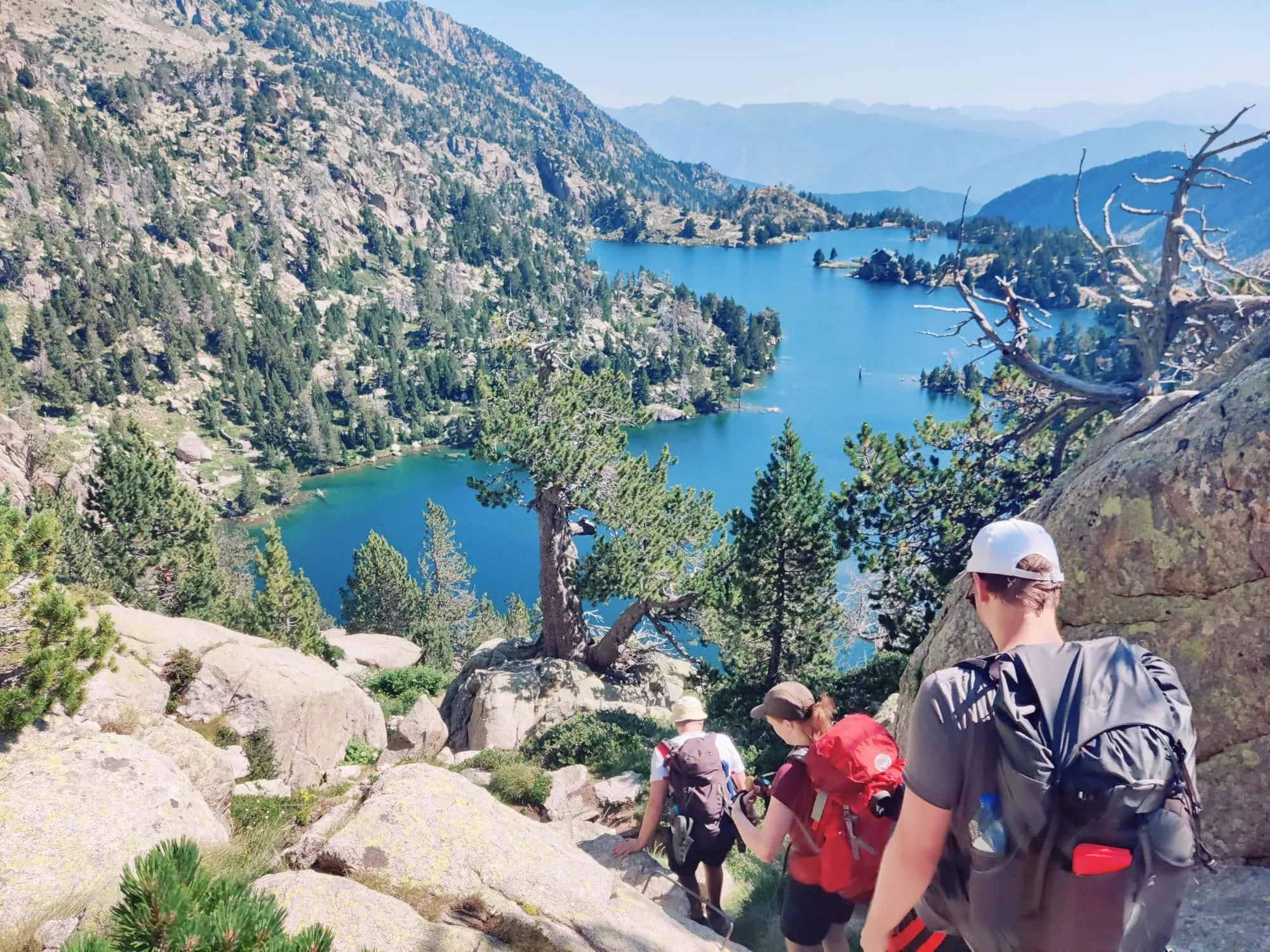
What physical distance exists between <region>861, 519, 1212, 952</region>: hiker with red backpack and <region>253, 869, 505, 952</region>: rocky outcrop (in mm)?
3013

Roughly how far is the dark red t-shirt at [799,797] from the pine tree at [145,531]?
29.4 metres

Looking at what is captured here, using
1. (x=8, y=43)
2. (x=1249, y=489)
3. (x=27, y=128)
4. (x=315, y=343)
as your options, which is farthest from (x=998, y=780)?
(x=8, y=43)

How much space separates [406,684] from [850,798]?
77.9 ft

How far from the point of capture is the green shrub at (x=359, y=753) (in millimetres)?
13344

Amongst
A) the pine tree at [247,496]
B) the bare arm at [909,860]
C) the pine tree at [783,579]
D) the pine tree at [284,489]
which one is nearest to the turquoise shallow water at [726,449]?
the pine tree at [284,489]

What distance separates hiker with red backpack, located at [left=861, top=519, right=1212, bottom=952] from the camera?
2.08 m

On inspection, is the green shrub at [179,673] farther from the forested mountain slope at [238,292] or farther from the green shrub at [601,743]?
the forested mountain slope at [238,292]

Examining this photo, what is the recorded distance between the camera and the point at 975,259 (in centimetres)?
15850

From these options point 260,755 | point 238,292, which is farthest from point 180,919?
point 238,292

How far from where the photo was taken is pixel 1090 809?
2057mm

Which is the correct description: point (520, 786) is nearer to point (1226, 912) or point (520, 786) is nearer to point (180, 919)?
point (1226, 912)

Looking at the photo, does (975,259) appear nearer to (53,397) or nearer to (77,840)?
(53,397)

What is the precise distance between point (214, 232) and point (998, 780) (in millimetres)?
184684

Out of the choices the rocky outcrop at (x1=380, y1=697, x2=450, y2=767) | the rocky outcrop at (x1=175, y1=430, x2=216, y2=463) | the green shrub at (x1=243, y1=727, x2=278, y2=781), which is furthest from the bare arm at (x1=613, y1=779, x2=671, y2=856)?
the rocky outcrop at (x1=175, y1=430, x2=216, y2=463)
